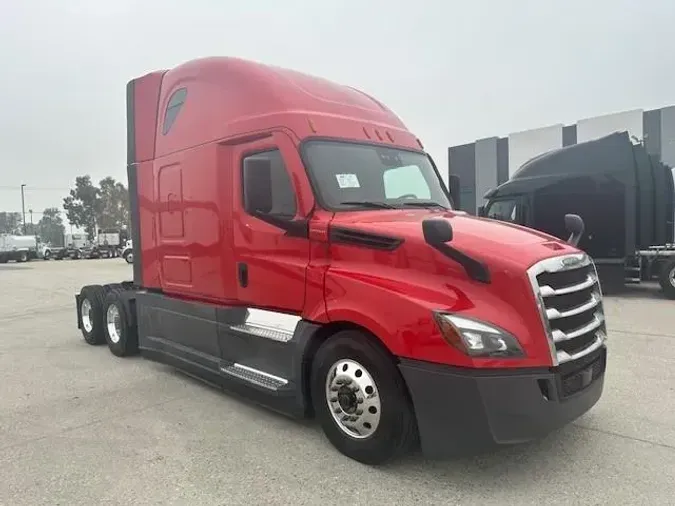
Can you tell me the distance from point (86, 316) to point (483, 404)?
6.91m

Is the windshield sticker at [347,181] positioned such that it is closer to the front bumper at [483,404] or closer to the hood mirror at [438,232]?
the hood mirror at [438,232]

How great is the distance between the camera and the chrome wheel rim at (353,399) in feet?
12.3

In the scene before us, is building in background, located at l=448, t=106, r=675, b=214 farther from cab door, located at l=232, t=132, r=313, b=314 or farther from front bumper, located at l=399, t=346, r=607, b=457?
front bumper, located at l=399, t=346, r=607, b=457

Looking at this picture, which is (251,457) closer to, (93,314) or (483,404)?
(483,404)

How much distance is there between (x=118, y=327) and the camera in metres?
7.35

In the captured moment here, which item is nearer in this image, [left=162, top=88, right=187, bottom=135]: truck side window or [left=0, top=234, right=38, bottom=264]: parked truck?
[left=162, top=88, right=187, bottom=135]: truck side window

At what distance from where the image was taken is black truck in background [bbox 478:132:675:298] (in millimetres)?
12695

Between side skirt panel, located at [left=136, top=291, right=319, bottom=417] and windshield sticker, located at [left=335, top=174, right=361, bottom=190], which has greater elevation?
windshield sticker, located at [left=335, top=174, right=361, bottom=190]

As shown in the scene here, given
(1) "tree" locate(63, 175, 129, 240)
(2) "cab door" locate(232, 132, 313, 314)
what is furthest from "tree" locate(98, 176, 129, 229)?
(2) "cab door" locate(232, 132, 313, 314)

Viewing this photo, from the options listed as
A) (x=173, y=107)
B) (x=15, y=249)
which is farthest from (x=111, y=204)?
(x=173, y=107)

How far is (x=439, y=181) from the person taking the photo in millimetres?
5348

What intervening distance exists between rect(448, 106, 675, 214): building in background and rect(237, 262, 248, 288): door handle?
60.0 feet

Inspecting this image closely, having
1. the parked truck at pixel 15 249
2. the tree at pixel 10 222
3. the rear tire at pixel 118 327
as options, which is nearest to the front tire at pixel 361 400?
the rear tire at pixel 118 327

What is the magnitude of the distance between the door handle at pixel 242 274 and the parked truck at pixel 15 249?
48.6m
